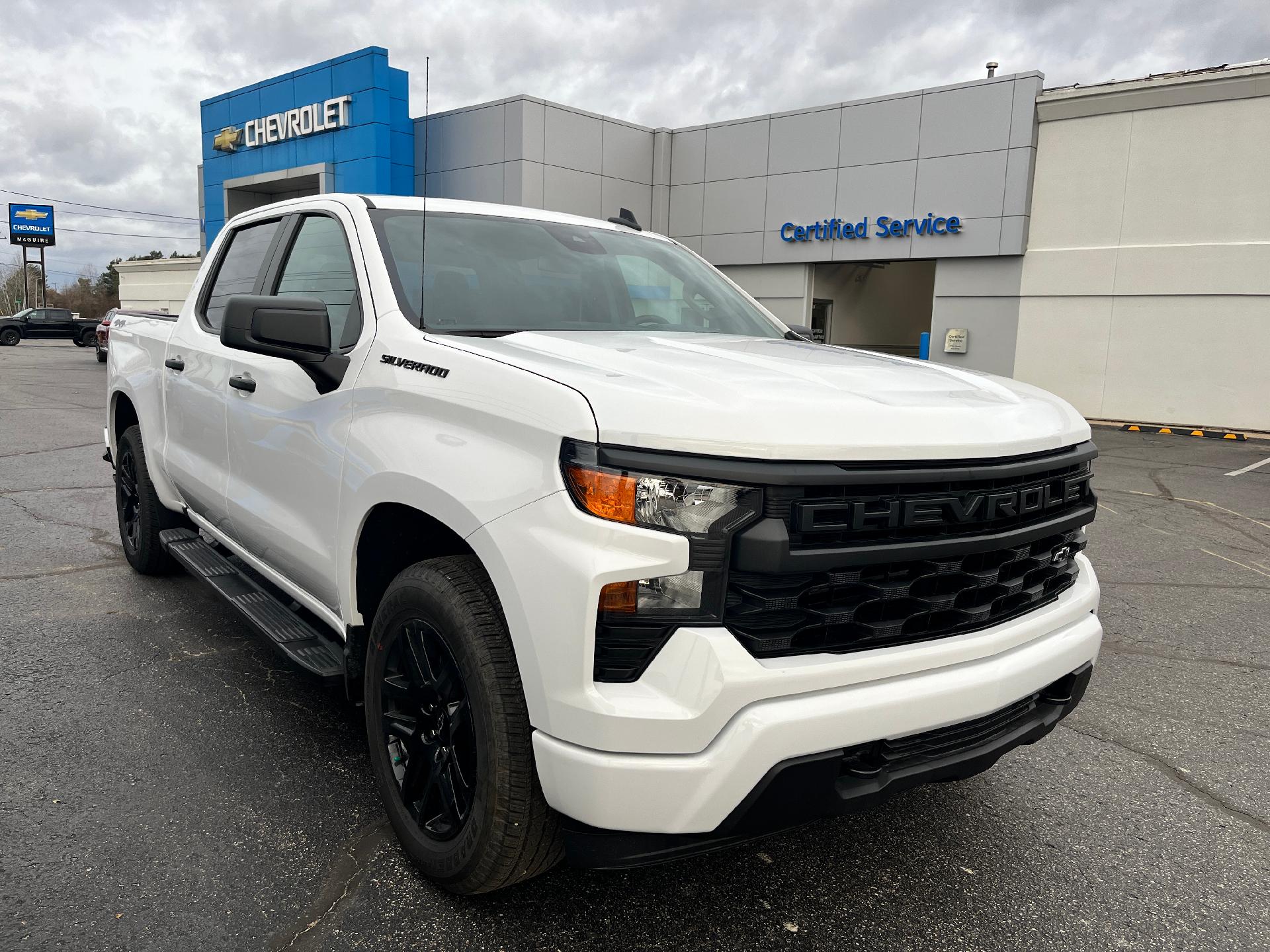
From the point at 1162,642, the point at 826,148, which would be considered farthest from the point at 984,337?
the point at 1162,642

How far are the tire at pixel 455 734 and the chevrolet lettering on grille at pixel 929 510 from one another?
74 centimetres

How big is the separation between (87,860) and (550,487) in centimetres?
177

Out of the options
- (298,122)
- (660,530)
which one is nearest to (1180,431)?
(660,530)

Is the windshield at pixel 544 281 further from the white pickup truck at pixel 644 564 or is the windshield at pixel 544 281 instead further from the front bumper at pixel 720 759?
the front bumper at pixel 720 759

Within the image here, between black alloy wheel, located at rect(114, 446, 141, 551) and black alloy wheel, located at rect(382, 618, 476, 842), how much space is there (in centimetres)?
315

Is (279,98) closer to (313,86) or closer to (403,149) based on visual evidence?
(313,86)

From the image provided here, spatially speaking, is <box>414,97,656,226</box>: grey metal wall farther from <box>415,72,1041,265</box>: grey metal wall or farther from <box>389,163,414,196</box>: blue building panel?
<box>389,163,414,196</box>: blue building panel

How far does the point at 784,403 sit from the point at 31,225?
277 feet

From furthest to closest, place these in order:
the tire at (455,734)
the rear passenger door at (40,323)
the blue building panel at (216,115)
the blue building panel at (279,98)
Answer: the rear passenger door at (40,323) → the blue building panel at (216,115) → the blue building panel at (279,98) → the tire at (455,734)

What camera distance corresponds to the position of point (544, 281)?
3.24 metres

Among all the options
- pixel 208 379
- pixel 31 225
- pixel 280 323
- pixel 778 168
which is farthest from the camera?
pixel 31 225

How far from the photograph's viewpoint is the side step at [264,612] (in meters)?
2.96

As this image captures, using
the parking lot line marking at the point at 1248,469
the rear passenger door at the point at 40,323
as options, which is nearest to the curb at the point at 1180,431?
the parking lot line marking at the point at 1248,469

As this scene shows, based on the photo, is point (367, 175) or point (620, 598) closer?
point (620, 598)
